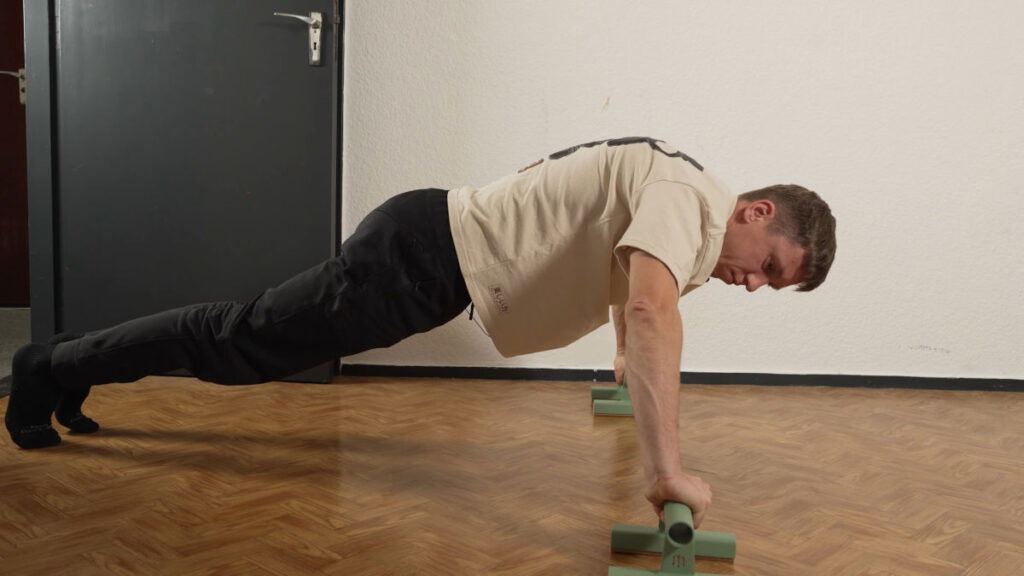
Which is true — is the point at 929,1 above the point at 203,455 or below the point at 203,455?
above

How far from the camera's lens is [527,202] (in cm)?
185

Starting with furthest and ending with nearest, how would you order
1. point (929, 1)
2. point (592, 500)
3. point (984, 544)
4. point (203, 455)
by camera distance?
point (929, 1) → point (203, 455) → point (592, 500) → point (984, 544)

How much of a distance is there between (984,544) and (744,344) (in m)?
1.90

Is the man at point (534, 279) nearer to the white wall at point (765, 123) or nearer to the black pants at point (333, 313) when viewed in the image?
the black pants at point (333, 313)

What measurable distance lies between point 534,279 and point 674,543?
0.63 metres

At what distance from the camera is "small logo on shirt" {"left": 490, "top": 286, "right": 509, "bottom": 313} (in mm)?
1888

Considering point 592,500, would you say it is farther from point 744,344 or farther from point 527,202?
point 744,344

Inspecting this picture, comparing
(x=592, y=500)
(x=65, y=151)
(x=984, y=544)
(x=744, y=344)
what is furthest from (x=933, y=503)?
(x=65, y=151)

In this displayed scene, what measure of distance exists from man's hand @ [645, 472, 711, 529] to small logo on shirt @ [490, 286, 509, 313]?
562mm

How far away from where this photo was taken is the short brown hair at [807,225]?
1721mm

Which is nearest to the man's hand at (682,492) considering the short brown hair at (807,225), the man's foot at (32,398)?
the short brown hair at (807,225)

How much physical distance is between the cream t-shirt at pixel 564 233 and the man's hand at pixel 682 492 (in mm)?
408

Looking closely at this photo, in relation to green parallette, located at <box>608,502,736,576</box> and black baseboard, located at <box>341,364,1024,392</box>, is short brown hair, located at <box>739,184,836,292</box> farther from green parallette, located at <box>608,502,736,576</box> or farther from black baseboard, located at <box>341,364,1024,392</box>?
black baseboard, located at <box>341,364,1024,392</box>

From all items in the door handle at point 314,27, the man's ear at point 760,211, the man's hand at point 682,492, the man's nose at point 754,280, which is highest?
the door handle at point 314,27
